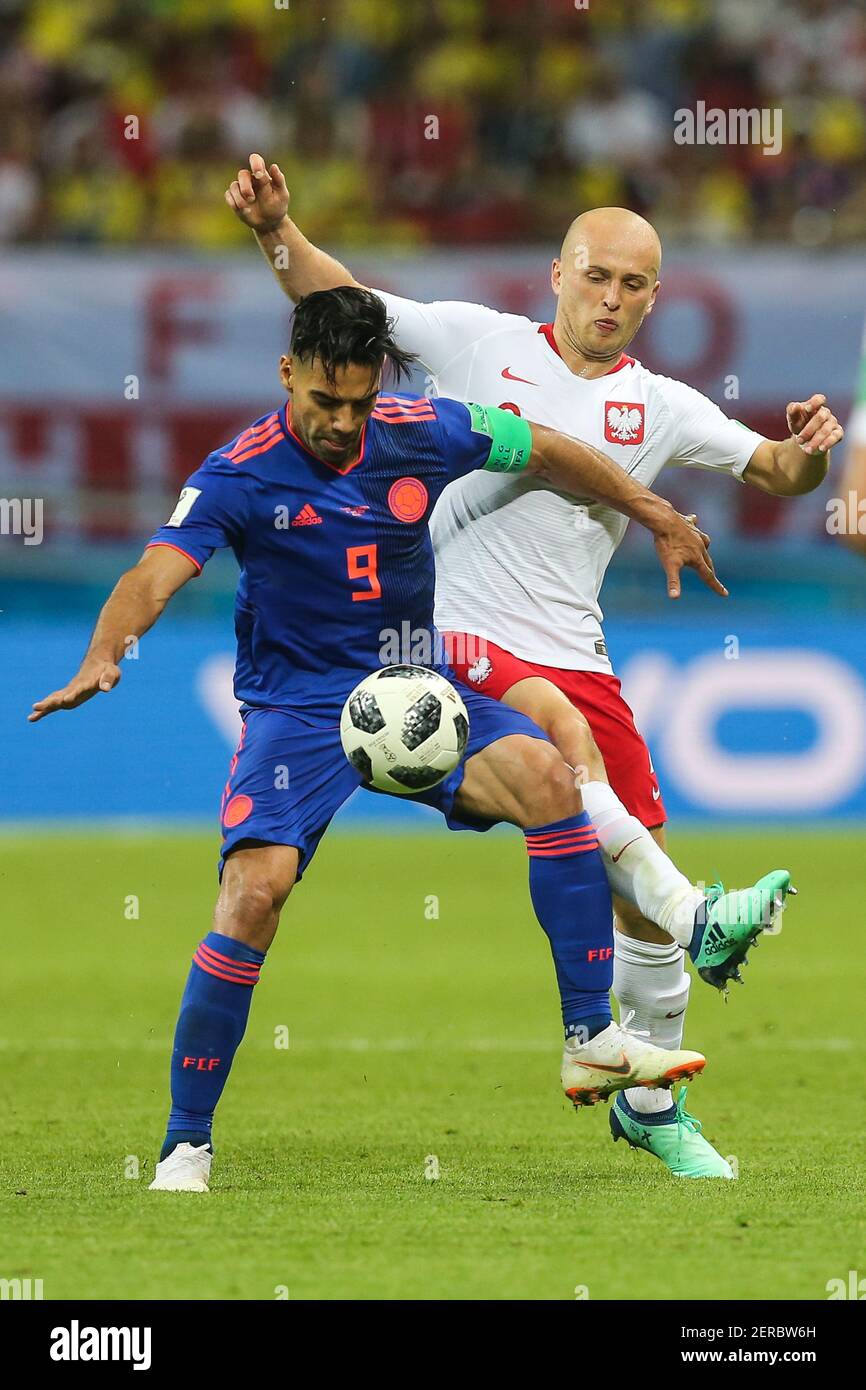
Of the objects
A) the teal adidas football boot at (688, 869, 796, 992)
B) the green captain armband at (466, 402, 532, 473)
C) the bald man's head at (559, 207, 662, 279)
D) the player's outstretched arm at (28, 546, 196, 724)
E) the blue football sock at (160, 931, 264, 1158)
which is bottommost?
the blue football sock at (160, 931, 264, 1158)

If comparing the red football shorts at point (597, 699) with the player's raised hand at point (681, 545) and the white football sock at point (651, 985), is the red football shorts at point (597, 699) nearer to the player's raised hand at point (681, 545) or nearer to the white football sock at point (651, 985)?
the white football sock at point (651, 985)

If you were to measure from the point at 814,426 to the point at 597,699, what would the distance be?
0.98 m

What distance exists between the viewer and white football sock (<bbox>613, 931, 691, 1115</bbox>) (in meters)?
6.11

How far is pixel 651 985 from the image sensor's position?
6145 mm

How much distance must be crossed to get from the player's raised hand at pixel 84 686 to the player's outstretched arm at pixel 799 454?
1910mm

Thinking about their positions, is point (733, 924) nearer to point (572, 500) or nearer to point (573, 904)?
point (573, 904)

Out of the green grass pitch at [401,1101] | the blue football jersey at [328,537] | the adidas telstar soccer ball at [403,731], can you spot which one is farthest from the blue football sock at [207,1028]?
the blue football jersey at [328,537]

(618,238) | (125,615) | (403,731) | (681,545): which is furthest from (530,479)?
(125,615)

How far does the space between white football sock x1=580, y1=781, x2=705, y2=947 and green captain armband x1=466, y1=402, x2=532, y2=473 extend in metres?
0.89

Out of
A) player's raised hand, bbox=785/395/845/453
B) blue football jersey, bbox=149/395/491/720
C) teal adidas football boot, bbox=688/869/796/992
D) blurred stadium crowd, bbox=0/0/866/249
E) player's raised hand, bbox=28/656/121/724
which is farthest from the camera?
blurred stadium crowd, bbox=0/0/866/249

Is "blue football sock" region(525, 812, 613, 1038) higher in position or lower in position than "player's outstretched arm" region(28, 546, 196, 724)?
lower

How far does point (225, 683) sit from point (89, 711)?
880 millimetres

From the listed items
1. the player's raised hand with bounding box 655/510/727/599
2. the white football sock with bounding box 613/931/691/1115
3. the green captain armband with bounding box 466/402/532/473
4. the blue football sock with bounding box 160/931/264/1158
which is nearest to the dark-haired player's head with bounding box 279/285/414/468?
the green captain armband with bounding box 466/402/532/473

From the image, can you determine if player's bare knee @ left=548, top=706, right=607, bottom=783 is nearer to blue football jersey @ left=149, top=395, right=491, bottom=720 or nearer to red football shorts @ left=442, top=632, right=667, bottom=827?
red football shorts @ left=442, top=632, right=667, bottom=827
